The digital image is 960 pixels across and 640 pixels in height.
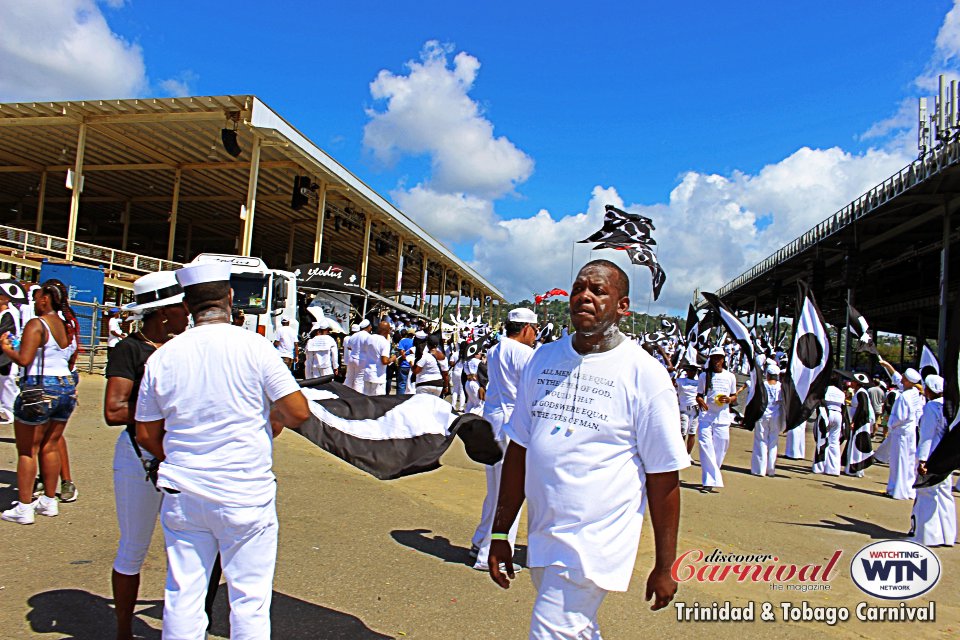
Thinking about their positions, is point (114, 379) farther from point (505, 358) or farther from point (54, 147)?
point (54, 147)

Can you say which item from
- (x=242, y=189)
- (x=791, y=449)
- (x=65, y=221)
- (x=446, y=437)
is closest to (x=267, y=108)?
(x=242, y=189)

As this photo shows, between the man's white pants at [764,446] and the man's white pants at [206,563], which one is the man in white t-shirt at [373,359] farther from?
the man's white pants at [206,563]

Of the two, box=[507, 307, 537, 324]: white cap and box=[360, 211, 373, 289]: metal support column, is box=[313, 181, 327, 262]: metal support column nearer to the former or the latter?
box=[360, 211, 373, 289]: metal support column

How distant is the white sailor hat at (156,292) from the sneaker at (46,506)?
2915mm

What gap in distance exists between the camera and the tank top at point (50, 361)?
5465 mm

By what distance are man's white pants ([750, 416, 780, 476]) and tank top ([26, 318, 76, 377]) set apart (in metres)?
10.0

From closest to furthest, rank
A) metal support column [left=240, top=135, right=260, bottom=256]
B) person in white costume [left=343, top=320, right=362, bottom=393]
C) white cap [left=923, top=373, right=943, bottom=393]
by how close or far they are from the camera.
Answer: white cap [left=923, top=373, right=943, bottom=393] → person in white costume [left=343, top=320, right=362, bottom=393] → metal support column [left=240, top=135, right=260, bottom=256]

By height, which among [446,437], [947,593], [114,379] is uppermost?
[114,379]

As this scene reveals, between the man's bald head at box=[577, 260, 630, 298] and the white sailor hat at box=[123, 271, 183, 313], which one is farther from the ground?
the man's bald head at box=[577, 260, 630, 298]

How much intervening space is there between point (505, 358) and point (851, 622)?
3.01 meters

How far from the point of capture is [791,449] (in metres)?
14.5

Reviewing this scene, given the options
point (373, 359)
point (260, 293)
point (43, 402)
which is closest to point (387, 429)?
point (43, 402)

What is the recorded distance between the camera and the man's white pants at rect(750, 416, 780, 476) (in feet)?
37.6

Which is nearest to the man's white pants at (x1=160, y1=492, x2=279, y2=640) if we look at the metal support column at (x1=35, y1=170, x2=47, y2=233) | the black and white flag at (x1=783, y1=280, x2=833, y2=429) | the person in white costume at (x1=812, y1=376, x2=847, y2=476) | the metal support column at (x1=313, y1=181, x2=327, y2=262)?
the black and white flag at (x1=783, y1=280, x2=833, y2=429)
